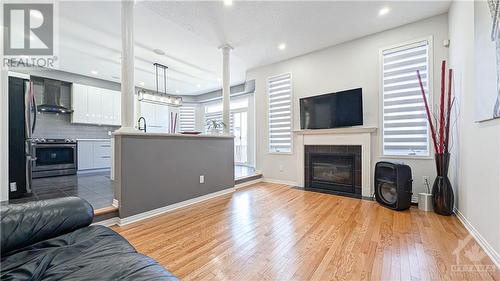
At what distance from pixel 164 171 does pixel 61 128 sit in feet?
15.4

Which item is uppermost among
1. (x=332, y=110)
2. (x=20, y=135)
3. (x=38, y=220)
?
(x=332, y=110)

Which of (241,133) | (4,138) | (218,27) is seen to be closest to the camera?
(4,138)

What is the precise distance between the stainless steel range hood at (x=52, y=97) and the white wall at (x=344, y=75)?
4924 millimetres

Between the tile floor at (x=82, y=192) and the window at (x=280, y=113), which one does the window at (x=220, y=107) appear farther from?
the tile floor at (x=82, y=192)

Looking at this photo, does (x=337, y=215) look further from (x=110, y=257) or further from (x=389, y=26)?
(x=389, y=26)

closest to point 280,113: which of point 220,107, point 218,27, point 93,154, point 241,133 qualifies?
point 218,27

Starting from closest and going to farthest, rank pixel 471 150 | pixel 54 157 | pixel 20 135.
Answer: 1. pixel 471 150
2. pixel 20 135
3. pixel 54 157

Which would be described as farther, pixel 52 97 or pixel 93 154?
pixel 93 154

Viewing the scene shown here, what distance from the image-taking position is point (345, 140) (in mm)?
3666

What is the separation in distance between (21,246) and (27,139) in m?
3.07

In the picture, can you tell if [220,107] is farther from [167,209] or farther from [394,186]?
[394,186]

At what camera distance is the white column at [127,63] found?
2463mm

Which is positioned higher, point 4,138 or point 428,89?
point 428,89

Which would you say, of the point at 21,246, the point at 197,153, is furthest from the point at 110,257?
the point at 197,153
